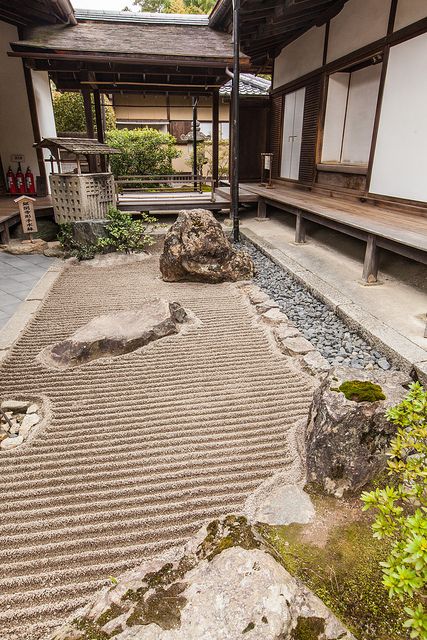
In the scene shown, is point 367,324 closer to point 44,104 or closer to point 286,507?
point 286,507

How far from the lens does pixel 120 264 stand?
7.49 metres

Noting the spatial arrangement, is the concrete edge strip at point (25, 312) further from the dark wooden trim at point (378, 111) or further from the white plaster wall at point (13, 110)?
the dark wooden trim at point (378, 111)

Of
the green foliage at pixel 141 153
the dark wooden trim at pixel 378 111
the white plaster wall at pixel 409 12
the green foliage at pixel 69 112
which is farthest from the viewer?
the green foliage at pixel 69 112

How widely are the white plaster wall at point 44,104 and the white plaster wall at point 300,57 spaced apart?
6.59 meters

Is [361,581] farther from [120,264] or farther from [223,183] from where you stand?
[223,183]

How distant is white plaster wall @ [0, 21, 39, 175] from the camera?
9617 millimetres

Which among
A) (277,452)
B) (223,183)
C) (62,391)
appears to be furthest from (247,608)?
(223,183)

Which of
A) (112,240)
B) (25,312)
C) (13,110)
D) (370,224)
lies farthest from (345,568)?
(13,110)

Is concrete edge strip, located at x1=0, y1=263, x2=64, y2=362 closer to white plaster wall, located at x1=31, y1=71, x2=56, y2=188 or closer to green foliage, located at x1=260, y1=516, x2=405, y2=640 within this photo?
green foliage, located at x1=260, y1=516, x2=405, y2=640

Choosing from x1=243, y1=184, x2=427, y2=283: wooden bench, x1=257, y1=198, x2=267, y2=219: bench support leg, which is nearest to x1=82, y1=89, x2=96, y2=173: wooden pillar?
x1=257, y1=198, x2=267, y2=219: bench support leg

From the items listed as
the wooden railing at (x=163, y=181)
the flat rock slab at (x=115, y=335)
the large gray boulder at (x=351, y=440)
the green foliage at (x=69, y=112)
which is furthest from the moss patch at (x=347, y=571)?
the green foliage at (x=69, y=112)

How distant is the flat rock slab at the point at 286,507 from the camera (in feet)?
6.42

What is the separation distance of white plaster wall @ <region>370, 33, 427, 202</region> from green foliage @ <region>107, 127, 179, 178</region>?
8748 millimetres

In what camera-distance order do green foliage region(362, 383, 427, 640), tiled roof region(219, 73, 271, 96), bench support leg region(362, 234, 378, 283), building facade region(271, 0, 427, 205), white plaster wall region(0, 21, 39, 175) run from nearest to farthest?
green foliage region(362, 383, 427, 640), bench support leg region(362, 234, 378, 283), building facade region(271, 0, 427, 205), white plaster wall region(0, 21, 39, 175), tiled roof region(219, 73, 271, 96)
